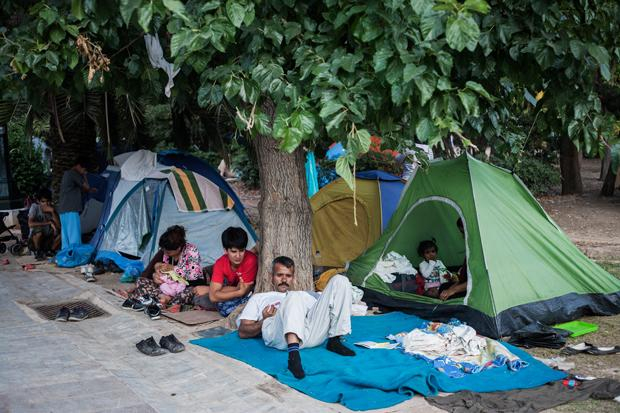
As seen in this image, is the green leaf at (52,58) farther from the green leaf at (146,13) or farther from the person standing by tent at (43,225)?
the person standing by tent at (43,225)

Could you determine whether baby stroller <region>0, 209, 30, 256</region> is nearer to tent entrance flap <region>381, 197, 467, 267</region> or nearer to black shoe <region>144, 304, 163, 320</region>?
black shoe <region>144, 304, 163, 320</region>

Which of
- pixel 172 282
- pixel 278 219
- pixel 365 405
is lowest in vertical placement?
pixel 365 405

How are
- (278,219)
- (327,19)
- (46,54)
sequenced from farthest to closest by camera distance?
(278,219)
(46,54)
(327,19)

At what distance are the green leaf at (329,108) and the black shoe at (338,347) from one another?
2181 mm

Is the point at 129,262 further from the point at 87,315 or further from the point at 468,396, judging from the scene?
the point at 468,396

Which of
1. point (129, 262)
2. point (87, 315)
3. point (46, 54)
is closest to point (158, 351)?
point (87, 315)

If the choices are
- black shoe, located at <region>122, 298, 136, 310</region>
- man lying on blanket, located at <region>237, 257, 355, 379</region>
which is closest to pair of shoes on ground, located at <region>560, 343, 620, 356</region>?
man lying on blanket, located at <region>237, 257, 355, 379</region>

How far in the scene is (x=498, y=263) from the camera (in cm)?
592

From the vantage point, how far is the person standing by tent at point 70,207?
9.17 meters

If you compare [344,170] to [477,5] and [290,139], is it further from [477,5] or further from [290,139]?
[477,5]

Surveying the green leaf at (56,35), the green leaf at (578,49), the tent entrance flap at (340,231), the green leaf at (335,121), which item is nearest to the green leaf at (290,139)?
the green leaf at (335,121)

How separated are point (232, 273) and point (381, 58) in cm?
307

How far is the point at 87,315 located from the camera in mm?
6414

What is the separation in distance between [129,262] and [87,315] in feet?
6.80
